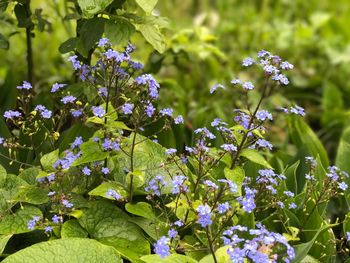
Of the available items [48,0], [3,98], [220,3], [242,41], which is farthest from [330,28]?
[3,98]

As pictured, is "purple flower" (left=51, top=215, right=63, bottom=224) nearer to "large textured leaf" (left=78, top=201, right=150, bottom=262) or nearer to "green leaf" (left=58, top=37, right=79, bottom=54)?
"large textured leaf" (left=78, top=201, right=150, bottom=262)

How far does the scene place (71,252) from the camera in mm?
1799

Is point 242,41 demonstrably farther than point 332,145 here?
Yes

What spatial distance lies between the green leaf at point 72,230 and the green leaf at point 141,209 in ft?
0.49

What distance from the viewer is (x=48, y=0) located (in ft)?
11.3

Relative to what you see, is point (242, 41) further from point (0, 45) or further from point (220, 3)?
point (0, 45)

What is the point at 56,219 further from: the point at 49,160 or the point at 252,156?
the point at 252,156

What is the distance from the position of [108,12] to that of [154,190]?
2.15ft

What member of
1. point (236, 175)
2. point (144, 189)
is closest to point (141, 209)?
point (144, 189)

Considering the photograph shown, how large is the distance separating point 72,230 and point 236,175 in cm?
52

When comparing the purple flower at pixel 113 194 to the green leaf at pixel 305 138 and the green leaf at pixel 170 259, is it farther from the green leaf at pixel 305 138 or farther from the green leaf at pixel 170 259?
the green leaf at pixel 305 138

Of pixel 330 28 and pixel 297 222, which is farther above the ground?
pixel 330 28

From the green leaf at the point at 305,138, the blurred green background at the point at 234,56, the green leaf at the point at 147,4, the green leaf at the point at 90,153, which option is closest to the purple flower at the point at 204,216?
the green leaf at the point at 90,153

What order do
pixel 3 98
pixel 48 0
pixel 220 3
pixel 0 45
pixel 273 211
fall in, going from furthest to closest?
pixel 220 3 → pixel 48 0 → pixel 3 98 → pixel 0 45 → pixel 273 211
